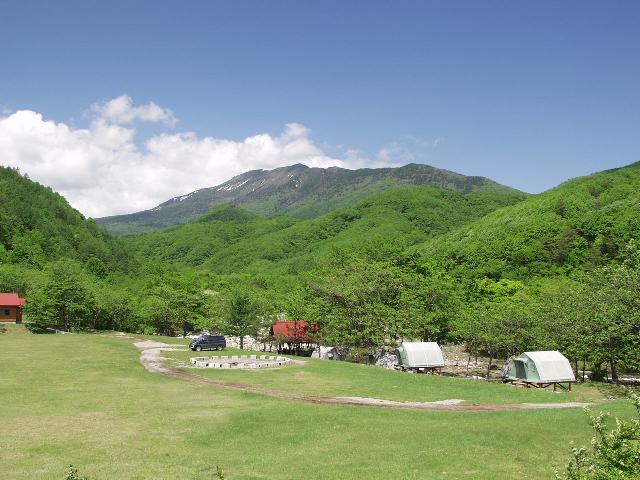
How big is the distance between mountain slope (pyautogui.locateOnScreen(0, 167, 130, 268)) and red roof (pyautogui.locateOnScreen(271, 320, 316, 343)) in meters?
79.0

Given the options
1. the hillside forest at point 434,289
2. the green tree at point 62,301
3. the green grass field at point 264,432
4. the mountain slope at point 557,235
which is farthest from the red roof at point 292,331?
the mountain slope at point 557,235

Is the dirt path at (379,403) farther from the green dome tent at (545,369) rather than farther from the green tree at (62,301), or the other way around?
the green tree at (62,301)

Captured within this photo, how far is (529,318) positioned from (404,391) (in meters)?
19.6

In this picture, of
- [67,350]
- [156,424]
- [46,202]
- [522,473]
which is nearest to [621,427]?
[522,473]

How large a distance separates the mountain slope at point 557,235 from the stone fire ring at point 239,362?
62037 mm

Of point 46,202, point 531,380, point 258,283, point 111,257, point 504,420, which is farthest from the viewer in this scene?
point 46,202

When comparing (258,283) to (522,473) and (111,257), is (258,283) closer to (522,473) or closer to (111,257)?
(111,257)

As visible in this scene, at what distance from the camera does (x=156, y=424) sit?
2088cm

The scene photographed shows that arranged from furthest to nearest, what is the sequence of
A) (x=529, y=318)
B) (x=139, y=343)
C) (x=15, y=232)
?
1. (x=15, y=232)
2. (x=139, y=343)
3. (x=529, y=318)

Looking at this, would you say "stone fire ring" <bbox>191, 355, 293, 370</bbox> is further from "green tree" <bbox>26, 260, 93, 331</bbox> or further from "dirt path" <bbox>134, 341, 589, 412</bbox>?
"green tree" <bbox>26, 260, 93, 331</bbox>

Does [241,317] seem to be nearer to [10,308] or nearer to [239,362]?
[239,362]

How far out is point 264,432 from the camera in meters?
19.8

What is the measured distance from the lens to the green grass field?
1527 centimetres

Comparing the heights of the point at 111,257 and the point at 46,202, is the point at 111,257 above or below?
below
